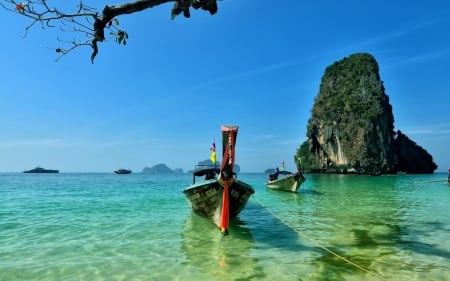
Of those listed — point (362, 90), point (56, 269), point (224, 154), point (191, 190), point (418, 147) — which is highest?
point (362, 90)

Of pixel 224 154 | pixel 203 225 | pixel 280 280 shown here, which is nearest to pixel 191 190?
pixel 203 225

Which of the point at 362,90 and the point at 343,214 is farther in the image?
the point at 362,90

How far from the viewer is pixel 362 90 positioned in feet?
352

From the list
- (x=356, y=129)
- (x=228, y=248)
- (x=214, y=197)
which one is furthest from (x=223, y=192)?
(x=356, y=129)

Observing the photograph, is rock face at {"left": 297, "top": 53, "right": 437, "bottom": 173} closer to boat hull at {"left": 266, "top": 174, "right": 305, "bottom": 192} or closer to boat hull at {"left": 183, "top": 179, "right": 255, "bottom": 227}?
boat hull at {"left": 266, "top": 174, "right": 305, "bottom": 192}

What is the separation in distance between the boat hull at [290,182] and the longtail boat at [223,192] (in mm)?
17522

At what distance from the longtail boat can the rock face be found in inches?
3549

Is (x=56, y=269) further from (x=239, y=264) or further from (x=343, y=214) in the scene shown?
(x=343, y=214)

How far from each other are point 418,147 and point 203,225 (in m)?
119

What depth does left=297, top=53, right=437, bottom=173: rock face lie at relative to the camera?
323ft

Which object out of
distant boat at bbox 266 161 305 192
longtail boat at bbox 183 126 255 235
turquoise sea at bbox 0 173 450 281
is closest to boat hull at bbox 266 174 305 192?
distant boat at bbox 266 161 305 192

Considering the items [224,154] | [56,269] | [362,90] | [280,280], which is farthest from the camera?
[362,90]

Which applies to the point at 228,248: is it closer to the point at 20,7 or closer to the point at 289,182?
the point at 20,7

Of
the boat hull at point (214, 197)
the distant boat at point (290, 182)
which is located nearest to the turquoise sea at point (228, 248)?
the boat hull at point (214, 197)
